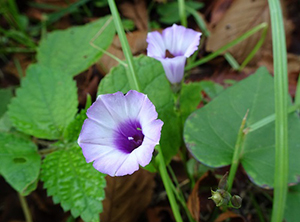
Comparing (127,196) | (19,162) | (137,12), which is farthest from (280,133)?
(137,12)

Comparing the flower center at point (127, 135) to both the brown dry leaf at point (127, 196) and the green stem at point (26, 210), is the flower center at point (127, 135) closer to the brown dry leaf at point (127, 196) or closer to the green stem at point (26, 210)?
the brown dry leaf at point (127, 196)

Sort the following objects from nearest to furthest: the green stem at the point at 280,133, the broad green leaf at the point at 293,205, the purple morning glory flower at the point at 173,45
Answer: the green stem at the point at 280,133 < the purple morning glory flower at the point at 173,45 < the broad green leaf at the point at 293,205

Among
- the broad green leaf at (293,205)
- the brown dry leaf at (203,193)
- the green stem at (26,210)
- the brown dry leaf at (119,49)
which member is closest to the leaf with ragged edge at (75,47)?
the brown dry leaf at (119,49)

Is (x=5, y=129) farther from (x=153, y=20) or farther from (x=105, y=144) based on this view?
(x=153, y=20)

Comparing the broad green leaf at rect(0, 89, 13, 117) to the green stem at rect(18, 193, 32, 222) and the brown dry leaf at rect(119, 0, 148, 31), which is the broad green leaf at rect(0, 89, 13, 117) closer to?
the green stem at rect(18, 193, 32, 222)

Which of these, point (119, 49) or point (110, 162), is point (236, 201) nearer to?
point (110, 162)

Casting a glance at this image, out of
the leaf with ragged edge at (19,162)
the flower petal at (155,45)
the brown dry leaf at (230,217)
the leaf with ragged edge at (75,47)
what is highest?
the flower petal at (155,45)

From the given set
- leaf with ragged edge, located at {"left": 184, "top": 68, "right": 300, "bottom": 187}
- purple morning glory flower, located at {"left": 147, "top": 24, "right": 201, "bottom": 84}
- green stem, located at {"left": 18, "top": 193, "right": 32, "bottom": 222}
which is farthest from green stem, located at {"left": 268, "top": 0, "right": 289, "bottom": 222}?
green stem, located at {"left": 18, "top": 193, "right": 32, "bottom": 222}

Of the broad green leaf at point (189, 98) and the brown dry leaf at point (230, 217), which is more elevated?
the broad green leaf at point (189, 98)
